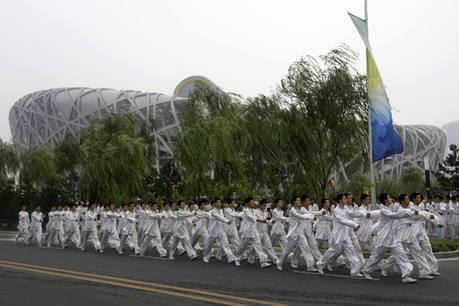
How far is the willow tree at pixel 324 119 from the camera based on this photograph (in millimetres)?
23328

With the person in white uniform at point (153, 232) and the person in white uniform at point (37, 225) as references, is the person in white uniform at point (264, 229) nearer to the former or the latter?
the person in white uniform at point (153, 232)

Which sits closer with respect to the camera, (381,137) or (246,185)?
(381,137)

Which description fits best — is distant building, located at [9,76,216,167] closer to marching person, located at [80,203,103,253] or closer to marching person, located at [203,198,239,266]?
marching person, located at [80,203,103,253]

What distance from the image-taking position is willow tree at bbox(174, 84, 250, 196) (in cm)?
2888

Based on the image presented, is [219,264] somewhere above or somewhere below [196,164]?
below

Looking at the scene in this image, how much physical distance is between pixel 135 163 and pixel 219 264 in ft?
67.8

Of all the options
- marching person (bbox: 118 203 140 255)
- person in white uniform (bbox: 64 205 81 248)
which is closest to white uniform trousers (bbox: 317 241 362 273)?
marching person (bbox: 118 203 140 255)

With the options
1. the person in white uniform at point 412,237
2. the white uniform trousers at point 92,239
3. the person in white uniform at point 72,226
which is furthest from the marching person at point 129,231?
the person in white uniform at point 412,237

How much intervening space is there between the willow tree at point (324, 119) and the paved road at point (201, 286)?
9266 millimetres

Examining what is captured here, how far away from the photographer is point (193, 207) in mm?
18672

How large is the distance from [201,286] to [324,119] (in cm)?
1436

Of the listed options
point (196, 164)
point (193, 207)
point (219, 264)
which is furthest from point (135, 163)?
point (219, 264)

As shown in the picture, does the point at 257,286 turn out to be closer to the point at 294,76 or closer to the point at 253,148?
the point at 294,76

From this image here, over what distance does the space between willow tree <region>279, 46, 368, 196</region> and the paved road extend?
927 centimetres
